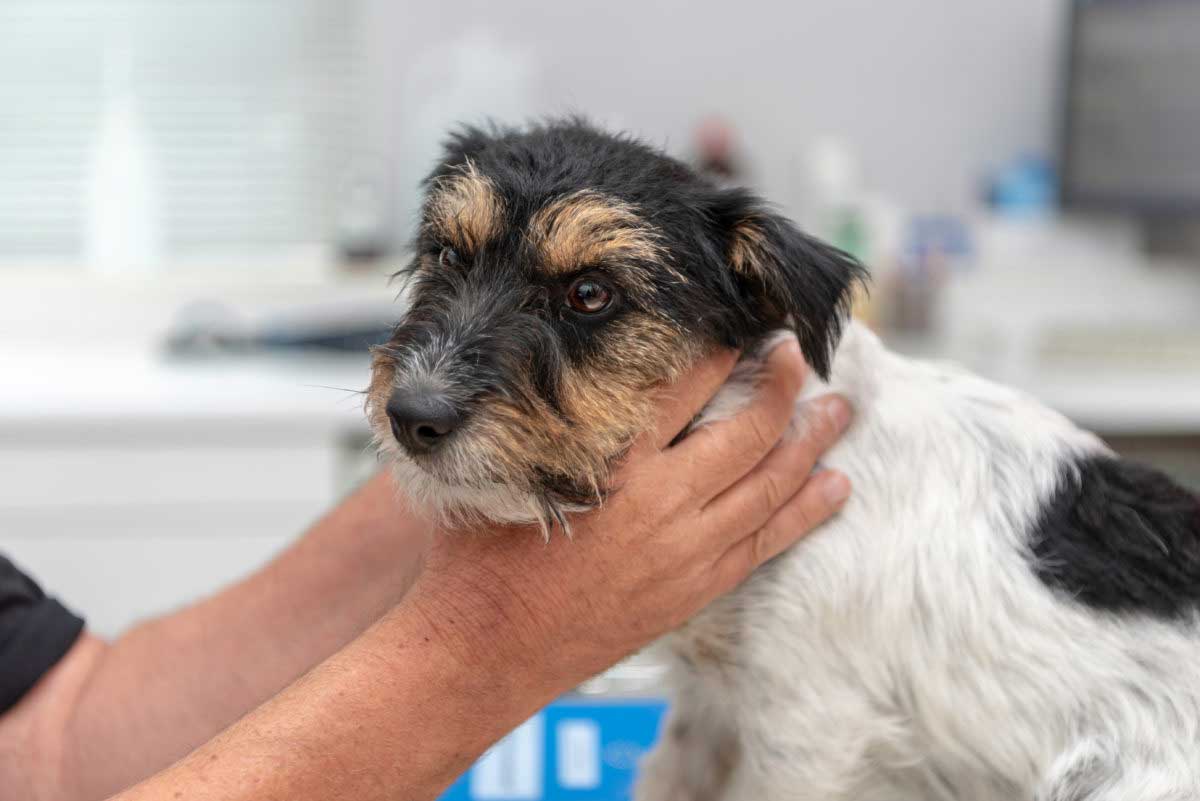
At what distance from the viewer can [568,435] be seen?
116cm

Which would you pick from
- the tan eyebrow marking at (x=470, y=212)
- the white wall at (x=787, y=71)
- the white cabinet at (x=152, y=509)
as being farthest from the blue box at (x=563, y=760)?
the white wall at (x=787, y=71)

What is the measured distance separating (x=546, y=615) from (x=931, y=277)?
2.70 meters

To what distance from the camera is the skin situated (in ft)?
3.60

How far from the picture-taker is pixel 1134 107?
11.8 ft

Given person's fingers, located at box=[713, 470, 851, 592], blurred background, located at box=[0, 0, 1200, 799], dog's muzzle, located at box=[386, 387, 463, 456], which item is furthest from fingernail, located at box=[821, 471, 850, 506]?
blurred background, located at box=[0, 0, 1200, 799]

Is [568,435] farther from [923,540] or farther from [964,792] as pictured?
[964,792]

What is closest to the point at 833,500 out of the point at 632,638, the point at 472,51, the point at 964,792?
the point at 632,638

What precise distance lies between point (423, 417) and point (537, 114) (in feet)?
9.38

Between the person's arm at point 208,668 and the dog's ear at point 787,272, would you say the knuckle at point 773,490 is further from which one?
the person's arm at point 208,668

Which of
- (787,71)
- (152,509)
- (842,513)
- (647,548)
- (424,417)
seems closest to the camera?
(424,417)

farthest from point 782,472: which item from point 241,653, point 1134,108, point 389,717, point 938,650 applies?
point 1134,108

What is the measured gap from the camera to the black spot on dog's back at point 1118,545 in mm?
1239

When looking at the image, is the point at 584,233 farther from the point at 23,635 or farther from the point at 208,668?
the point at 23,635

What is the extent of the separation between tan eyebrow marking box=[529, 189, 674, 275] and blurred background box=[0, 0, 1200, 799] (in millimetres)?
2290
